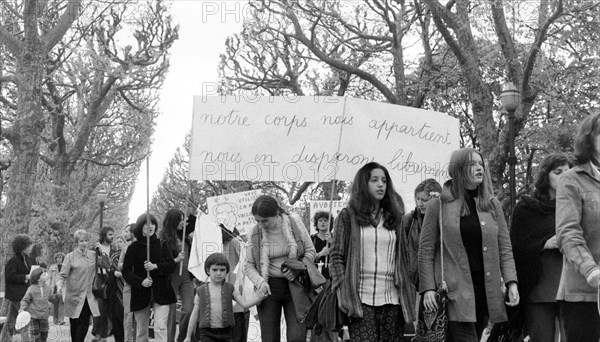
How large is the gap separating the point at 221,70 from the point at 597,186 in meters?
23.9

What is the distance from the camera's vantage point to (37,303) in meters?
12.5

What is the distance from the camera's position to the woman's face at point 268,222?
816cm

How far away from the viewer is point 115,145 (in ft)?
123

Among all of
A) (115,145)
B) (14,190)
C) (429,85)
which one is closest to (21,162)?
(14,190)

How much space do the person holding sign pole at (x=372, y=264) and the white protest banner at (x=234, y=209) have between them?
601 cm

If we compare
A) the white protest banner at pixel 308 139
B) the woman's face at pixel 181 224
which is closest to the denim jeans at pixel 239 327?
the white protest banner at pixel 308 139

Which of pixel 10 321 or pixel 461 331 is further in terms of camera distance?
pixel 10 321

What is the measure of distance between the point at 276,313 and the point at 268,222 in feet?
2.44

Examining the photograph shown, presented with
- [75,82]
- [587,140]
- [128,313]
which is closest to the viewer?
[587,140]

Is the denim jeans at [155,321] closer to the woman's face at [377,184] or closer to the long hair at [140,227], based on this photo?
the long hair at [140,227]

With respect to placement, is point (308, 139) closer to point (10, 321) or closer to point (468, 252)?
point (468, 252)

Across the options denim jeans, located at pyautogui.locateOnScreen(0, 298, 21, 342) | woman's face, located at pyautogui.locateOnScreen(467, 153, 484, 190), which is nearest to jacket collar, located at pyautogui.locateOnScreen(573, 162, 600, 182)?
woman's face, located at pyautogui.locateOnScreen(467, 153, 484, 190)

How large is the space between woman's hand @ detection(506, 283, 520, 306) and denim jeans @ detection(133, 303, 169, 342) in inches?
197

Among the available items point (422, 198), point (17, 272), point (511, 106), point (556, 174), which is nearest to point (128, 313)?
point (17, 272)
